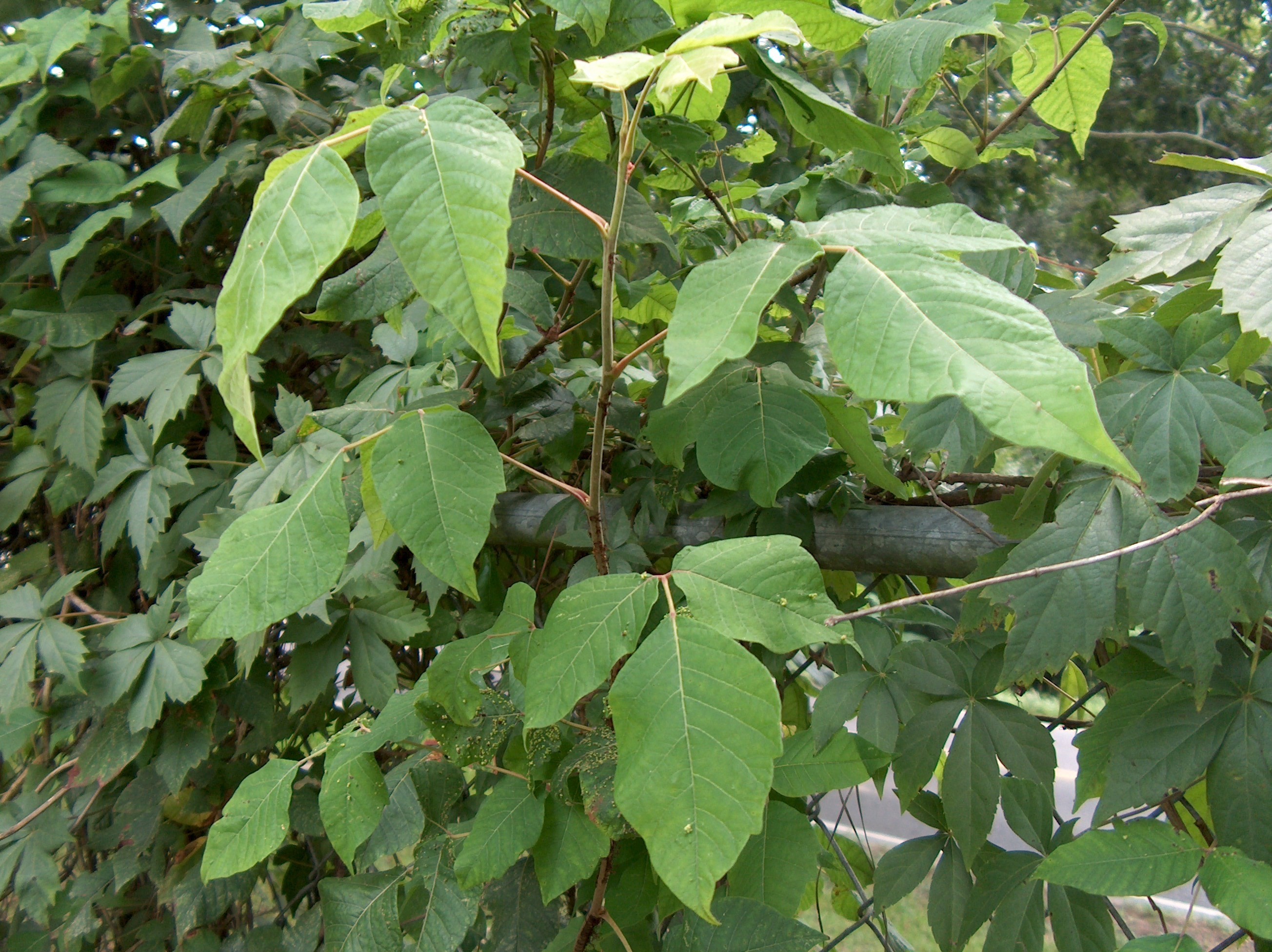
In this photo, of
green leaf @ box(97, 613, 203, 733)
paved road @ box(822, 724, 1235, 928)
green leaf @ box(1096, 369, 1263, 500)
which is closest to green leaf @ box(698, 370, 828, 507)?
green leaf @ box(1096, 369, 1263, 500)

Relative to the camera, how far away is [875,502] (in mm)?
772

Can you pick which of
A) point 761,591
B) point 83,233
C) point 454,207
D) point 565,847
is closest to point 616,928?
point 565,847

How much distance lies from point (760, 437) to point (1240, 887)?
16.7 inches

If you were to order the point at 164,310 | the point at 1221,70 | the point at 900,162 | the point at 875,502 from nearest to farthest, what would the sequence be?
the point at 900,162 < the point at 875,502 < the point at 164,310 < the point at 1221,70

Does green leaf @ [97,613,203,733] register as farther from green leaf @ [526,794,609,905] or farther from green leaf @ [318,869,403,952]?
green leaf @ [526,794,609,905]

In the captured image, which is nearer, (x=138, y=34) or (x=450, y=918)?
(x=450, y=918)

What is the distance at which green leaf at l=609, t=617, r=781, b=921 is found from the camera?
0.39 metres

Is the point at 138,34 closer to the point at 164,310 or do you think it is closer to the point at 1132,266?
the point at 164,310

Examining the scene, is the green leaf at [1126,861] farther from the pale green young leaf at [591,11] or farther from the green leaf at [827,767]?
the pale green young leaf at [591,11]

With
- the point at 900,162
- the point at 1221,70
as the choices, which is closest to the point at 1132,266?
the point at 900,162

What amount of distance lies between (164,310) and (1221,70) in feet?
19.4

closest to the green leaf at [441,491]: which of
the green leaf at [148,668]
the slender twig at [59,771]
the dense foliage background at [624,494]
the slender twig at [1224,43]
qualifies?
the dense foliage background at [624,494]

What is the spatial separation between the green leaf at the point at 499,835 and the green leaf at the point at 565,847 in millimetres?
10

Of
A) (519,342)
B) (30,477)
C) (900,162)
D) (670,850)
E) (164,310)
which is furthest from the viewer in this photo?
(164,310)
